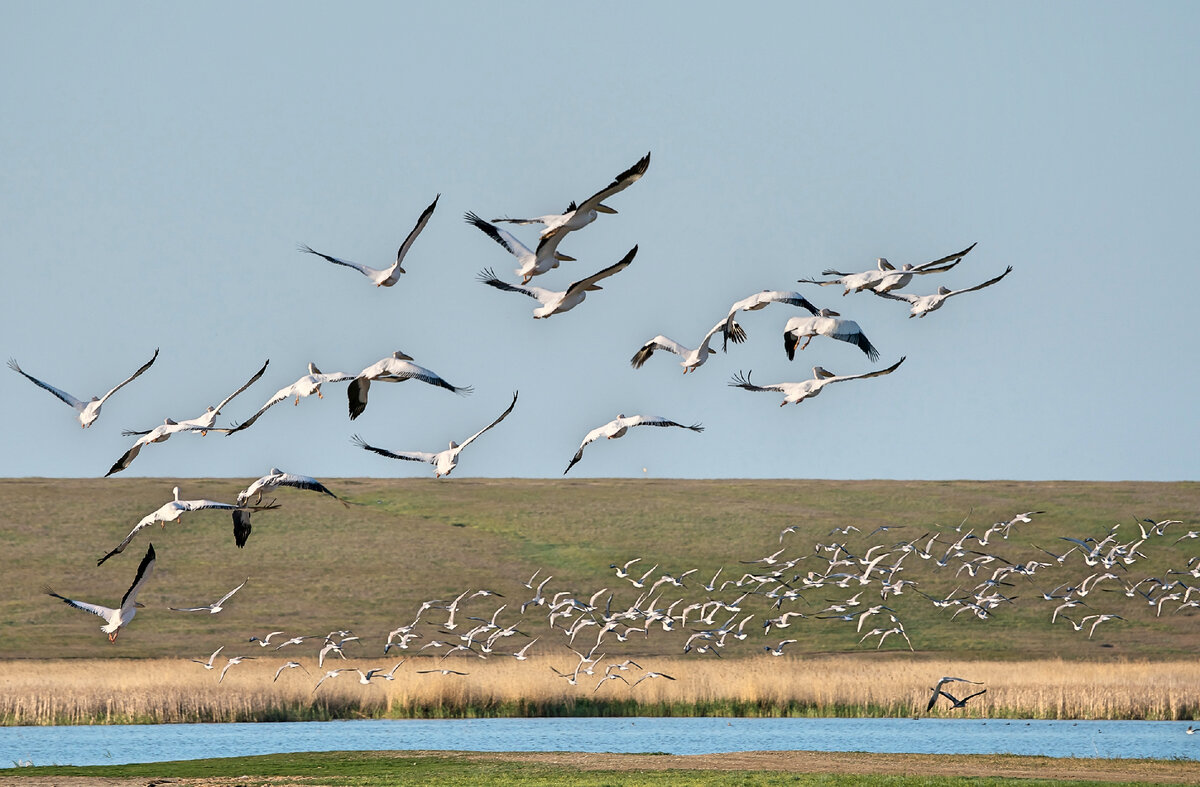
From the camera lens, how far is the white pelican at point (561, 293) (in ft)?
68.4

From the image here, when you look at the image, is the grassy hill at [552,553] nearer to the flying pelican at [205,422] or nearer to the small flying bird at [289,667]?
the small flying bird at [289,667]

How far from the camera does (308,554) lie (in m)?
86.8

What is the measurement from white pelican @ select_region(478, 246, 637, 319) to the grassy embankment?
798 inches

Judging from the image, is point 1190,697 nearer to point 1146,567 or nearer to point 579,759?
point 579,759

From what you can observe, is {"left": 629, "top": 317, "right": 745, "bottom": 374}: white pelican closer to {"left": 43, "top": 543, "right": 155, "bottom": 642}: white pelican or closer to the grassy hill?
{"left": 43, "top": 543, "right": 155, "bottom": 642}: white pelican

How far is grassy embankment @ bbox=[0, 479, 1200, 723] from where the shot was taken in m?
43.0

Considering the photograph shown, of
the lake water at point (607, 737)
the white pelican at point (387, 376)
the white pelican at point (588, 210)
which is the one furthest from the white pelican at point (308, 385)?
the lake water at point (607, 737)

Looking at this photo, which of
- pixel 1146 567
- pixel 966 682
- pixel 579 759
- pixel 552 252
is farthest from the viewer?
pixel 1146 567

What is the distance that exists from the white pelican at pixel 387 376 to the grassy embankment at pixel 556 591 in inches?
743

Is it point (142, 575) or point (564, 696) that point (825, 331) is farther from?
point (564, 696)

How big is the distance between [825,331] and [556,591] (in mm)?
54942

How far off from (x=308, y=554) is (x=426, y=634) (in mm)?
14687

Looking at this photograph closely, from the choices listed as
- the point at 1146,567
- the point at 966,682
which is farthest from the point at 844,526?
the point at 966,682

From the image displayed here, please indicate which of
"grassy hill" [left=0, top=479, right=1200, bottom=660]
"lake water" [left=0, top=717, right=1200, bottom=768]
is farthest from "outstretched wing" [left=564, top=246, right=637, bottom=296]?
"grassy hill" [left=0, top=479, right=1200, bottom=660]
